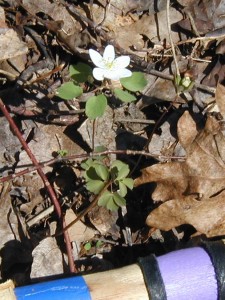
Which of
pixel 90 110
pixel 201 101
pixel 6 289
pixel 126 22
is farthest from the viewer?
pixel 126 22

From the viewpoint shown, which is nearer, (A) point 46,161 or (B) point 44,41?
(A) point 46,161

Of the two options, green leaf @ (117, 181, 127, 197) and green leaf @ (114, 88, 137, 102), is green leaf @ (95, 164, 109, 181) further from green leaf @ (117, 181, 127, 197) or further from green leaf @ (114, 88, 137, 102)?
green leaf @ (114, 88, 137, 102)

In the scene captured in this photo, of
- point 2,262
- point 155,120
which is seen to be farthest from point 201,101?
point 2,262

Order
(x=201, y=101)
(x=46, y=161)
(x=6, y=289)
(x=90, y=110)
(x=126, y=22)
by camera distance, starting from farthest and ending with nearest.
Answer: (x=126, y=22) < (x=201, y=101) < (x=46, y=161) < (x=90, y=110) < (x=6, y=289)

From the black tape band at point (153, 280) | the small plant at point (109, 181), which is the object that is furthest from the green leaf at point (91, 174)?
the black tape band at point (153, 280)

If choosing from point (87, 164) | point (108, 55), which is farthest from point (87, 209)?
point (108, 55)

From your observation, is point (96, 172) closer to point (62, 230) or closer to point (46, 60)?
point (62, 230)

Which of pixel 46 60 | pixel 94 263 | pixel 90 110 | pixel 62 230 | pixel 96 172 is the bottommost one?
pixel 94 263

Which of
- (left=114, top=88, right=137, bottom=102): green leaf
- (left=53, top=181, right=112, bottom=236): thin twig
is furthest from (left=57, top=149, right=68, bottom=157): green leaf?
(left=114, top=88, right=137, bottom=102): green leaf
